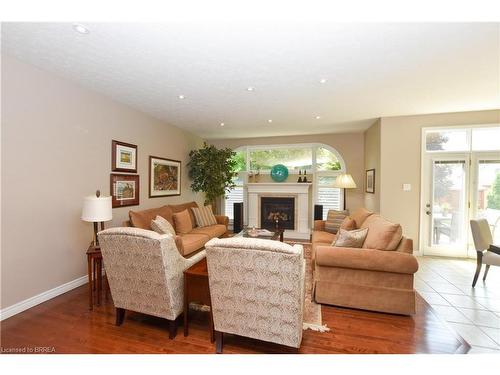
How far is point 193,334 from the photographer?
82.6 inches

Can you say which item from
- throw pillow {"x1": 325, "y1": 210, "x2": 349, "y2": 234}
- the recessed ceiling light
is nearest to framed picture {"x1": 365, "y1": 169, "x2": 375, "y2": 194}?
throw pillow {"x1": 325, "y1": 210, "x2": 349, "y2": 234}

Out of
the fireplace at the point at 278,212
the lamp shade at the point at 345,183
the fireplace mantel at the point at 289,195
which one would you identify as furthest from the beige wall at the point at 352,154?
the fireplace at the point at 278,212

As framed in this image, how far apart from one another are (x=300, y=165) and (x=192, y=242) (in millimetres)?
3864

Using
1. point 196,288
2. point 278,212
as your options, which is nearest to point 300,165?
point 278,212

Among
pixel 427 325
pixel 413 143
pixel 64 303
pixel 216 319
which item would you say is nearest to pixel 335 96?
pixel 413 143

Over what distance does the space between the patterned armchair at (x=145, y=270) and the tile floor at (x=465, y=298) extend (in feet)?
8.52

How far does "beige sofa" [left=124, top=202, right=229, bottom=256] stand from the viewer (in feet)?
11.4

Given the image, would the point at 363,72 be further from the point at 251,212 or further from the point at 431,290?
the point at 251,212

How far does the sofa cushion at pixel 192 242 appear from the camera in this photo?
361 centimetres

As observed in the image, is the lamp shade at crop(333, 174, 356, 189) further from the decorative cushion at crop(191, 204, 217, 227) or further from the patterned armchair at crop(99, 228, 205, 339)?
the patterned armchair at crop(99, 228, 205, 339)

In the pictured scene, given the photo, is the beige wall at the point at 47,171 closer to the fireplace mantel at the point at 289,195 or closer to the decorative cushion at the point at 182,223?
the decorative cushion at the point at 182,223

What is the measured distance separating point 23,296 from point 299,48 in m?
3.91

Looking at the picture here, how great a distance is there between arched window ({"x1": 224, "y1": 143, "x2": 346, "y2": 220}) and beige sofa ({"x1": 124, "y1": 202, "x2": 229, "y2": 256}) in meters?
1.77

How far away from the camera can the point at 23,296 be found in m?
2.48
